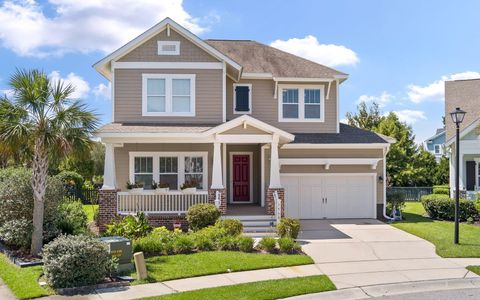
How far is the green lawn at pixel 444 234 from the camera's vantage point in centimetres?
1316

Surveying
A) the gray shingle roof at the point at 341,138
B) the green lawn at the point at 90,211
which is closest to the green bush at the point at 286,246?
the gray shingle roof at the point at 341,138

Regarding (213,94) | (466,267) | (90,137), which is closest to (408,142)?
(213,94)

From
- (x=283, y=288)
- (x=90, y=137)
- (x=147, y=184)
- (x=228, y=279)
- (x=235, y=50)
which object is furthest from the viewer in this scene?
(x=235, y=50)

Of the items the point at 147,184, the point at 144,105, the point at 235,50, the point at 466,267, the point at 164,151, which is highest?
the point at 235,50

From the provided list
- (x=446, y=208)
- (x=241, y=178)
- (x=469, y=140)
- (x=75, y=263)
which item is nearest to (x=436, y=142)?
(x=469, y=140)

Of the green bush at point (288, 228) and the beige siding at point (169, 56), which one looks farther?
the beige siding at point (169, 56)

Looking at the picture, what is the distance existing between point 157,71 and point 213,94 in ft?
7.97

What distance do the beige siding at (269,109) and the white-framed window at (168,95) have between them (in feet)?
7.79

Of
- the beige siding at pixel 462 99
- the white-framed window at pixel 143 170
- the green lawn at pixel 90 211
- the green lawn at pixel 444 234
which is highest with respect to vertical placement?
the beige siding at pixel 462 99

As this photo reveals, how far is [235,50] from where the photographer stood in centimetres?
2244

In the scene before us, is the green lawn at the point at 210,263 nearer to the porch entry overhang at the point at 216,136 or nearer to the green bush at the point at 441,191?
the porch entry overhang at the point at 216,136

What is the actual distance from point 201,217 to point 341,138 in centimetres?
804

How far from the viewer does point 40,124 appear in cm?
1193

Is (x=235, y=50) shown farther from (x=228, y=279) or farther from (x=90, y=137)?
(x=228, y=279)
